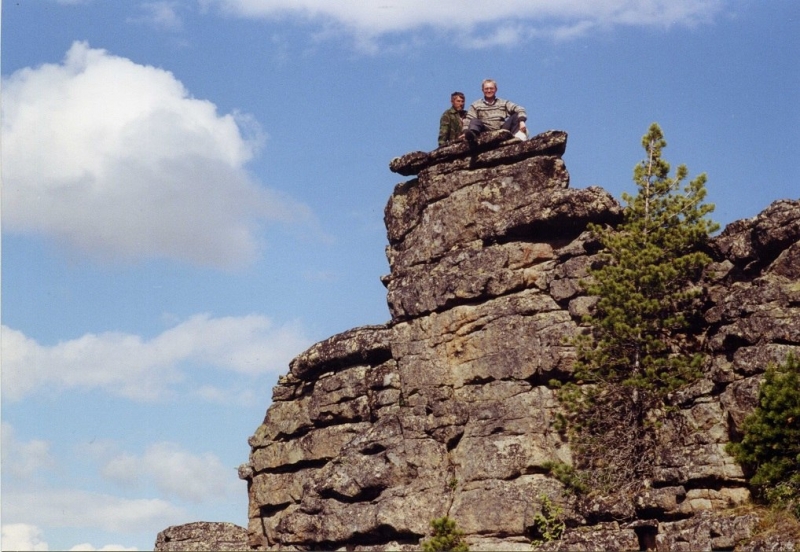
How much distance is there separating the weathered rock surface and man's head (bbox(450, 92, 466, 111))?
21.3m

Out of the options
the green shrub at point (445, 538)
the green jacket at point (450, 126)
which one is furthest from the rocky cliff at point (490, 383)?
the green jacket at point (450, 126)

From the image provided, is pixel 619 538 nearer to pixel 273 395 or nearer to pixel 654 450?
pixel 654 450

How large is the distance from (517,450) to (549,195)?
10.4 metres

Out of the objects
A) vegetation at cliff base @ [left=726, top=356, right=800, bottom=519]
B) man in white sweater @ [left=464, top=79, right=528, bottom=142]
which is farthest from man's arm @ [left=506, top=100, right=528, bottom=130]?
vegetation at cliff base @ [left=726, top=356, right=800, bottom=519]

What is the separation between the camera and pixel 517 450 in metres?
42.6

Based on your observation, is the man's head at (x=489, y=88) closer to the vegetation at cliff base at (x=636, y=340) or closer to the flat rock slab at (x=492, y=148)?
the flat rock slab at (x=492, y=148)

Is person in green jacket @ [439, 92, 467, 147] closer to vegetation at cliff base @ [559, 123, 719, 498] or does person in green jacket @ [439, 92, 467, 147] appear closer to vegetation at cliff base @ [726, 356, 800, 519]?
vegetation at cliff base @ [559, 123, 719, 498]

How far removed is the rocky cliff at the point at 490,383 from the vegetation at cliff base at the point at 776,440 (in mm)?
864

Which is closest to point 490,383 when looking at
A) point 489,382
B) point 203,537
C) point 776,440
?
point 489,382

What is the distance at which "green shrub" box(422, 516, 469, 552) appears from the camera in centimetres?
4114

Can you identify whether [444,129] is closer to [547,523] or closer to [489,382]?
[489,382]

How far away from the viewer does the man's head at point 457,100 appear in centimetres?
5069

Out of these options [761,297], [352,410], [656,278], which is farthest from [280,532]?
[761,297]

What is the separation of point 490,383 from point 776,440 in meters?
11.6
